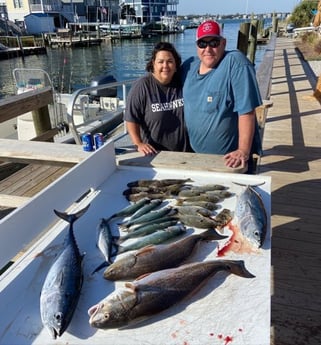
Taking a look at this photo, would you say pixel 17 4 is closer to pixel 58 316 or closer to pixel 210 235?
pixel 210 235

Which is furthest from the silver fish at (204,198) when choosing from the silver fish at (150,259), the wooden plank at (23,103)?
the wooden plank at (23,103)

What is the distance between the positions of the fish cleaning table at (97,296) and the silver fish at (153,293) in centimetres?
3

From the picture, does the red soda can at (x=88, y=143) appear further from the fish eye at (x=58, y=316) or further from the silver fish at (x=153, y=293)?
the fish eye at (x=58, y=316)

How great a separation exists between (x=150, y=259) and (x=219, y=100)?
5.32 ft

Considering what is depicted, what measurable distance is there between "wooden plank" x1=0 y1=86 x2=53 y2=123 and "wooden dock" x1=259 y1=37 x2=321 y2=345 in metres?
3.50

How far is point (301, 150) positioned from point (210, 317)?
4.75 meters

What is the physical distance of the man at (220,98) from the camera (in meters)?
2.52

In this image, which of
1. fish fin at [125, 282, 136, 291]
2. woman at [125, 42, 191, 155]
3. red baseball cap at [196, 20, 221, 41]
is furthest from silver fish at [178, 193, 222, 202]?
red baseball cap at [196, 20, 221, 41]

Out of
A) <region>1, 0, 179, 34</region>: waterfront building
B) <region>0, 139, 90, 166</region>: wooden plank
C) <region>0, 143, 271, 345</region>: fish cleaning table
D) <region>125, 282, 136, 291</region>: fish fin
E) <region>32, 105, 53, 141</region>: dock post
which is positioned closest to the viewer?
<region>0, 143, 271, 345</region>: fish cleaning table

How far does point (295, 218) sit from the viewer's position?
3.61 meters

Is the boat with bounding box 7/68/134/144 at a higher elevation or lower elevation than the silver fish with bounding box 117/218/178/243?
lower

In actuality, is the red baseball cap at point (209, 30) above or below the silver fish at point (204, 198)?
above

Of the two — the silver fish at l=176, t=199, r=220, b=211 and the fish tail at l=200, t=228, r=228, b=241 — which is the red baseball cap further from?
the fish tail at l=200, t=228, r=228, b=241

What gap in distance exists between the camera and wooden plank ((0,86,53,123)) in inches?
175
